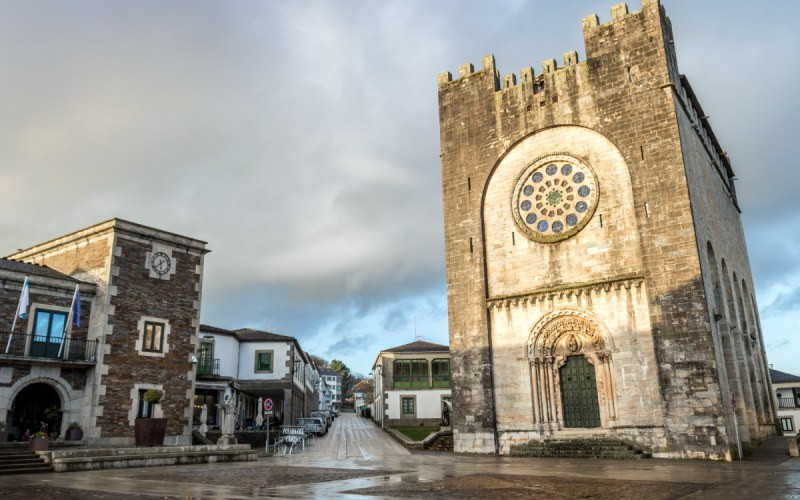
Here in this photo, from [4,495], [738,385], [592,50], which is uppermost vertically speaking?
[592,50]

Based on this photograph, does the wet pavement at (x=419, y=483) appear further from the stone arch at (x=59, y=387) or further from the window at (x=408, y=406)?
the window at (x=408, y=406)

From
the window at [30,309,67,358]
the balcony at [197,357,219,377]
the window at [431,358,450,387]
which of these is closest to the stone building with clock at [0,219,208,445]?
the window at [30,309,67,358]

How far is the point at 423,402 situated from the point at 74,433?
30836 millimetres

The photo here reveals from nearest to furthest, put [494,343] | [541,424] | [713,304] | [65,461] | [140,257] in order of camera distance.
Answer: [65,461], [713,304], [541,424], [494,343], [140,257]

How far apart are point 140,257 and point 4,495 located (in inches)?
666

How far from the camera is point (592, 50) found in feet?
79.1

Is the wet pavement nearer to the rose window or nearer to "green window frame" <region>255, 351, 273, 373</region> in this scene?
the rose window

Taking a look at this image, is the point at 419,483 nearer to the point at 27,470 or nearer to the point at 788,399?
the point at 27,470

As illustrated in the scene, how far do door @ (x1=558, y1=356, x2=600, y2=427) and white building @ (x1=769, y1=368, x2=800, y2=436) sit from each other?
38.4 m

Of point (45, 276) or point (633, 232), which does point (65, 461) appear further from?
point (633, 232)

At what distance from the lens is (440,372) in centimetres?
4903

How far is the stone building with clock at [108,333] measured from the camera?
22.0 m

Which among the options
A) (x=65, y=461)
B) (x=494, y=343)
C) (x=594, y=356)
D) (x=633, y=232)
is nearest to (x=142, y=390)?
(x=65, y=461)

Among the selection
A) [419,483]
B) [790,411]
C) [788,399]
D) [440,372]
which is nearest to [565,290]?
[419,483]
